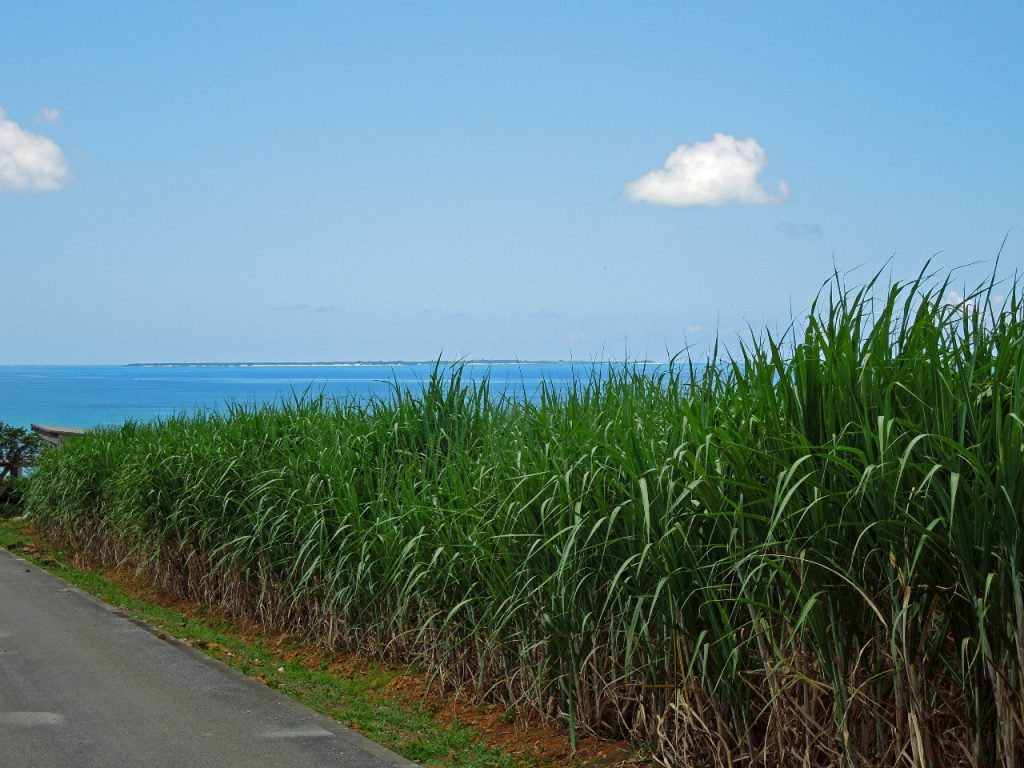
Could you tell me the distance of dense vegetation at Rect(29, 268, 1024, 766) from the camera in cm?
329

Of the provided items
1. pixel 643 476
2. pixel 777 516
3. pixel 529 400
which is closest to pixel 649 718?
pixel 643 476

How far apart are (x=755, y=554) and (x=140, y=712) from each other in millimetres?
3376

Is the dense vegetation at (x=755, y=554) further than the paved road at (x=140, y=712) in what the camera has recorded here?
No

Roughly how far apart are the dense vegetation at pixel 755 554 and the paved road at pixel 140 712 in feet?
2.81

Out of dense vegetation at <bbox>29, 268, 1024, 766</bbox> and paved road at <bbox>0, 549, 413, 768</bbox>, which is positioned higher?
dense vegetation at <bbox>29, 268, 1024, 766</bbox>

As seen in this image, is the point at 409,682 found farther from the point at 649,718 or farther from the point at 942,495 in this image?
the point at 942,495

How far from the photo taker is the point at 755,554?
11.6 feet

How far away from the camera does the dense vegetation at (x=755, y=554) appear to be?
3.29 m

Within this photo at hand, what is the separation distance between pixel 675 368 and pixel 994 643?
7.73 feet

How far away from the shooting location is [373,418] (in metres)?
7.43

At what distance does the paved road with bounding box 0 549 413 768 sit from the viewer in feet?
14.8

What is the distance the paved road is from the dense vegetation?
0.86m

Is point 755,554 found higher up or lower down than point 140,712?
higher up

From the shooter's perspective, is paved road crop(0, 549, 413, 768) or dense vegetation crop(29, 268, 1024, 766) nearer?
dense vegetation crop(29, 268, 1024, 766)
